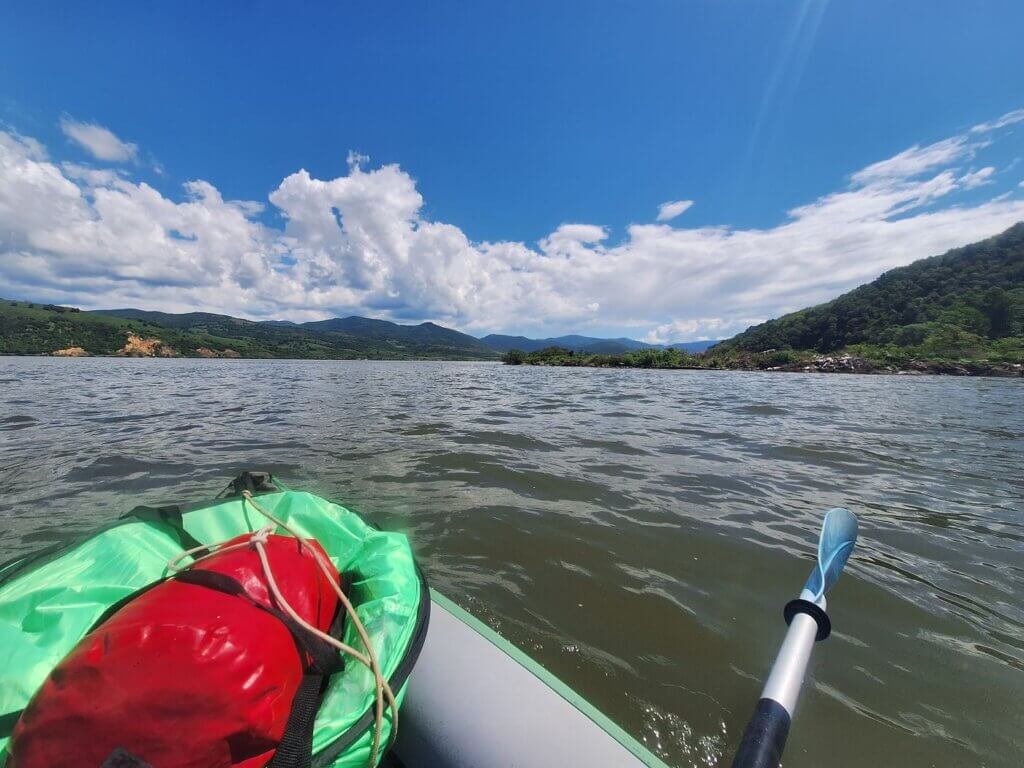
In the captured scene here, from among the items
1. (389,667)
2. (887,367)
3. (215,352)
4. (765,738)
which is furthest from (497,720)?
(215,352)

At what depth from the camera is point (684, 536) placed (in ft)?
13.6

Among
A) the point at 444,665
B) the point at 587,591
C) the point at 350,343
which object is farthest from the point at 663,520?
the point at 350,343

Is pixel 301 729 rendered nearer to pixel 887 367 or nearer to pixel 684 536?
Answer: pixel 684 536

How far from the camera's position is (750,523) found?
4.42 metres

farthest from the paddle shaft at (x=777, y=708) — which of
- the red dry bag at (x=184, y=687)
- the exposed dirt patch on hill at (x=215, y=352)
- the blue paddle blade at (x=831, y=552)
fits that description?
the exposed dirt patch on hill at (x=215, y=352)

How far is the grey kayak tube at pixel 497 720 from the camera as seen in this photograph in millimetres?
1513

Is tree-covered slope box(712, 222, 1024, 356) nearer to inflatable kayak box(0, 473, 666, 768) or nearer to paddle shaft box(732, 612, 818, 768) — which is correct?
paddle shaft box(732, 612, 818, 768)

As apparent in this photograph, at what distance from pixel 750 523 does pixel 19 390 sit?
24718mm

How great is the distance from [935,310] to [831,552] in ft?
301

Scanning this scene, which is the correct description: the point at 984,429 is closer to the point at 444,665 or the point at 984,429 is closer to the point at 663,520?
the point at 663,520

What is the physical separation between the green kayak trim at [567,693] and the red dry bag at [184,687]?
894 mm

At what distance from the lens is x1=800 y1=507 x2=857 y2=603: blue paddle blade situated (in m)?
2.64

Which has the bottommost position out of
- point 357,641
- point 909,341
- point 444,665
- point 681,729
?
point 681,729

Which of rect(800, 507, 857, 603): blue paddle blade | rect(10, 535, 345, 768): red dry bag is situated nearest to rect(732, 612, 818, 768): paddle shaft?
rect(800, 507, 857, 603): blue paddle blade
